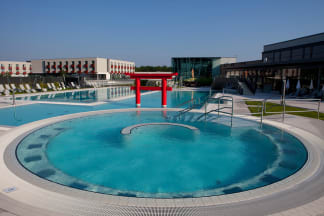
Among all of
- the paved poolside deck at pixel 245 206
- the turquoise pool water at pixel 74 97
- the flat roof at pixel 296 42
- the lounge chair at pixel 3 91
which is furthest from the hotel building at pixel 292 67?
the lounge chair at pixel 3 91

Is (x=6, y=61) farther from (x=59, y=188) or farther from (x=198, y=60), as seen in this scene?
(x=59, y=188)

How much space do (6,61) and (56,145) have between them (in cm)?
7873

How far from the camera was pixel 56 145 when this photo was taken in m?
9.70

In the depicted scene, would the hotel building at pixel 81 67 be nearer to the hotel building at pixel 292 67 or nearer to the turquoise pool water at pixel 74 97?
the turquoise pool water at pixel 74 97

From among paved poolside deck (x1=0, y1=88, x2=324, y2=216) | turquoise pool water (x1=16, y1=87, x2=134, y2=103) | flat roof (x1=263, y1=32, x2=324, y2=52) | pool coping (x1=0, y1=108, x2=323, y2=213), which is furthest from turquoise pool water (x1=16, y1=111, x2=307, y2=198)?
flat roof (x1=263, y1=32, x2=324, y2=52)

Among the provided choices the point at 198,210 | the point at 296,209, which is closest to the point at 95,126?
the point at 198,210

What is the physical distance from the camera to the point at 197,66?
5766cm

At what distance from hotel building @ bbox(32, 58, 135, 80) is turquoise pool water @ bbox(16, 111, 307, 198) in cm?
5185

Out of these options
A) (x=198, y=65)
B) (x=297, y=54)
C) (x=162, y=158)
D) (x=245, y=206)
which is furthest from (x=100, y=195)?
(x=198, y=65)

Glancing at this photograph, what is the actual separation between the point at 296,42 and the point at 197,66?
23.8 metres

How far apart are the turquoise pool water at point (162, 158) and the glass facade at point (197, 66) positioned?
45730 millimetres

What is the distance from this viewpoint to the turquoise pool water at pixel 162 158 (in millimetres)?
6426

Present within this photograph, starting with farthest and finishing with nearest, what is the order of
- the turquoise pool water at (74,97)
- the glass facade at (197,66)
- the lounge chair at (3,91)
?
the glass facade at (197,66) → the lounge chair at (3,91) → the turquoise pool water at (74,97)

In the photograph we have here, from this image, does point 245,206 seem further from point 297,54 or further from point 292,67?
point 297,54
